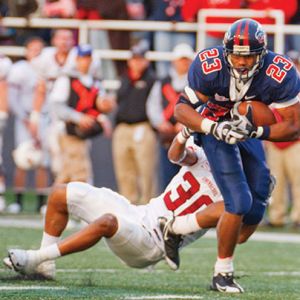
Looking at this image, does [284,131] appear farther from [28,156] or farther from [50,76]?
[50,76]

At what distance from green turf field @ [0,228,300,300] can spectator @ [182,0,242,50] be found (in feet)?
11.7

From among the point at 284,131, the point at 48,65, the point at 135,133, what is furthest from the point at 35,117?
the point at 284,131

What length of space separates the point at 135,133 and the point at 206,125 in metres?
6.52

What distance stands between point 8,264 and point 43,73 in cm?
749

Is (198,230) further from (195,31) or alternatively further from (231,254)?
(195,31)

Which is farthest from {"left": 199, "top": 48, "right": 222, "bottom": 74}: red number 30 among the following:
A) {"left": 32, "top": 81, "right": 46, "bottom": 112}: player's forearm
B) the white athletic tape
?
{"left": 32, "top": 81, "right": 46, "bottom": 112}: player's forearm

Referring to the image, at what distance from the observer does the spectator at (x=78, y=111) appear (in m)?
12.2

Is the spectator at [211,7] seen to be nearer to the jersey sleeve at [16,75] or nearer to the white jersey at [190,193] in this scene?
the jersey sleeve at [16,75]

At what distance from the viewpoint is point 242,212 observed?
22.1ft

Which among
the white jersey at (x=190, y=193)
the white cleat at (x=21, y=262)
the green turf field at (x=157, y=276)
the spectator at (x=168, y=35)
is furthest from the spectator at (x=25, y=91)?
the white cleat at (x=21, y=262)

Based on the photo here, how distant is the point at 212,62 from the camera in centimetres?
678

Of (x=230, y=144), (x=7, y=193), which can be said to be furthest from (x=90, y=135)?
(x=230, y=144)

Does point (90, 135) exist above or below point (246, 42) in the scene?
below

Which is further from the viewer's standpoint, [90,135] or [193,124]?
[90,135]
